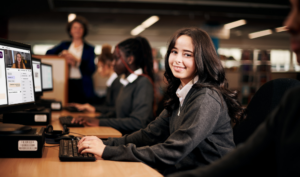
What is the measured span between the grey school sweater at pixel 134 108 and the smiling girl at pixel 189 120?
1.66 feet

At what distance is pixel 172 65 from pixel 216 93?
30cm

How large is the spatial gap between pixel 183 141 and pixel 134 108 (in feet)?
3.60

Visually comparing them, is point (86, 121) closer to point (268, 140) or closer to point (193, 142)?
point (193, 142)

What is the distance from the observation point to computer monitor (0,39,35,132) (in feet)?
3.97

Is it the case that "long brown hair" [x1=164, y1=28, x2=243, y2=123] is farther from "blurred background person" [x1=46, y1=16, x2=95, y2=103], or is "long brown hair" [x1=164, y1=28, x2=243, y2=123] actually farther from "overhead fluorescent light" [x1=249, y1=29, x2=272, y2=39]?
"overhead fluorescent light" [x1=249, y1=29, x2=272, y2=39]

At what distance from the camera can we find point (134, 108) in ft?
7.03

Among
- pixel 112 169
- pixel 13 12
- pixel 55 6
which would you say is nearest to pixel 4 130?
pixel 112 169

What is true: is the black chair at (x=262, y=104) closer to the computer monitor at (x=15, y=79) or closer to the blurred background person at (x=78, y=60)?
the computer monitor at (x=15, y=79)

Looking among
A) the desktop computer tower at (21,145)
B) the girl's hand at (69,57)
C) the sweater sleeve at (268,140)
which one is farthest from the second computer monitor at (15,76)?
the girl's hand at (69,57)

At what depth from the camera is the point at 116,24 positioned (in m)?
9.44

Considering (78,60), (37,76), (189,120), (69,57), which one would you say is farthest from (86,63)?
(189,120)

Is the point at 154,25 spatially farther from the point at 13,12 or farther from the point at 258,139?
the point at 258,139

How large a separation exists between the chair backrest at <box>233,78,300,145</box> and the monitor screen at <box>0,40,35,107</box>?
1139 mm

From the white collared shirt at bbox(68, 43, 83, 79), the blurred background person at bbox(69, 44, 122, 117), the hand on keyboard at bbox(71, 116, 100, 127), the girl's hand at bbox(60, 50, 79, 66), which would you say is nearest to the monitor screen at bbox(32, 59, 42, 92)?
the hand on keyboard at bbox(71, 116, 100, 127)
